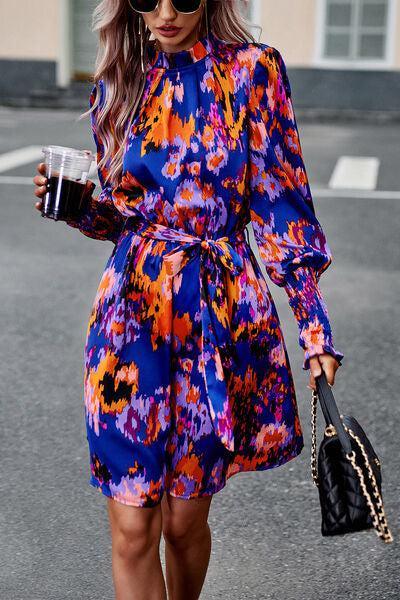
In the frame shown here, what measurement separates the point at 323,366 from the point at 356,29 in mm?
19462

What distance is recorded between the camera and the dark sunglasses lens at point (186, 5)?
2.52 meters

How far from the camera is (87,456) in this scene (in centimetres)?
445

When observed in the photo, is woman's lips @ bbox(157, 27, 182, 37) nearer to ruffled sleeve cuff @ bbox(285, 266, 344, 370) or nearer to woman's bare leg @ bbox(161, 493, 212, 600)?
ruffled sleeve cuff @ bbox(285, 266, 344, 370)

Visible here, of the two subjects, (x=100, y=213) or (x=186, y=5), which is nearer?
(x=186, y=5)

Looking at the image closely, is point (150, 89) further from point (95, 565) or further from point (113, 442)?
point (95, 565)

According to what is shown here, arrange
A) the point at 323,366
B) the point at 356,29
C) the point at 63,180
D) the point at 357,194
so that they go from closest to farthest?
the point at 323,366 → the point at 63,180 → the point at 357,194 → the point at 356,29

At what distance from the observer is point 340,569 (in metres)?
3.57

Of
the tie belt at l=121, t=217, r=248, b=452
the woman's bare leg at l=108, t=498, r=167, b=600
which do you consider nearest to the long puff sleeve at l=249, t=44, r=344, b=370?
the tie belt at l=121, t=217, r=248, b=452

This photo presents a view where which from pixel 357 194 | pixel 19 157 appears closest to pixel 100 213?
pixel 357 194

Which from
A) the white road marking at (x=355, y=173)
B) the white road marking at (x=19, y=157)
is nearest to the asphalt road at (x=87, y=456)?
the white road marking at (x=355, y=173)

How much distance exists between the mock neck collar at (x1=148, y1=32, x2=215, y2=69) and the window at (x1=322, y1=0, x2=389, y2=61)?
19096mm

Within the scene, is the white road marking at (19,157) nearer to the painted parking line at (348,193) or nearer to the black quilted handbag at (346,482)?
the painted parking line at (348,193)

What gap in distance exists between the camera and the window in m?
20.8

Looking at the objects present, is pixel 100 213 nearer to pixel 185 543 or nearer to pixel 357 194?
pixel 185 543
